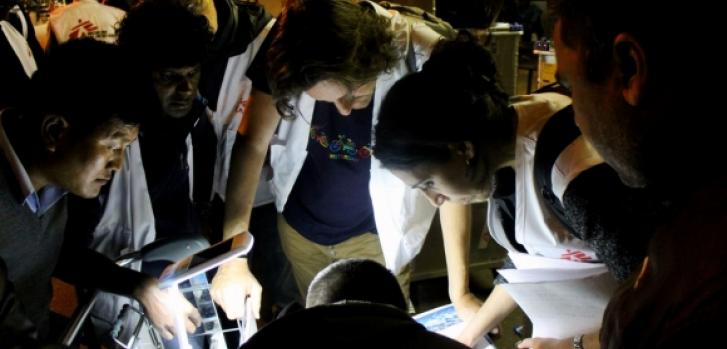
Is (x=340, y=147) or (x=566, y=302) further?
(x=340, y=147)

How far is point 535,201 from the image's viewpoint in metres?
1.16

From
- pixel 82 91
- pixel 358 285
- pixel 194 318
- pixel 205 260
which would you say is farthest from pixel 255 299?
pixel 82 91

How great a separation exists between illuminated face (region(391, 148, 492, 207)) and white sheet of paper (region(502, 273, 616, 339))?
20 centimetres

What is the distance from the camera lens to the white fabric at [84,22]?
177 centimetres

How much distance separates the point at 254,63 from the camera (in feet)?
5.67

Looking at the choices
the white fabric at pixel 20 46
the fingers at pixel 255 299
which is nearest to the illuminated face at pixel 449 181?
the fingers at pixel 255 299

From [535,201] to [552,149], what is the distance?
0.16 meters

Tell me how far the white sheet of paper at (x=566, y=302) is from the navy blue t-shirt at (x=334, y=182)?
63 cm

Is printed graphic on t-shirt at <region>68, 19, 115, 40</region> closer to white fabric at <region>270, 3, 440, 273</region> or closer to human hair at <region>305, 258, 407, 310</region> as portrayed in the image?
white fabric at <region>270, 3, 440, 273</region>

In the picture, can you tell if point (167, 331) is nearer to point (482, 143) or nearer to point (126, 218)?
point (126, 218)

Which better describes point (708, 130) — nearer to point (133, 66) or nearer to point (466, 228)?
point (466, 228)

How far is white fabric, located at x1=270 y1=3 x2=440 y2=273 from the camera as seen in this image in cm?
162

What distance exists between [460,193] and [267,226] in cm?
113

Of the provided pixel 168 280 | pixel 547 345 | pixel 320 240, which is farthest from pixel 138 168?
pixel 547 345
